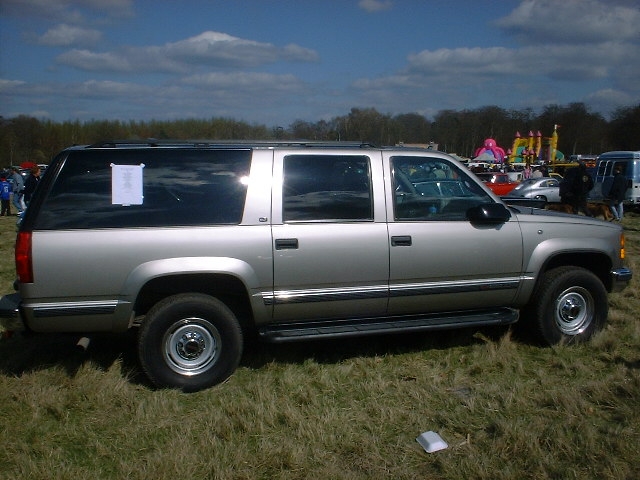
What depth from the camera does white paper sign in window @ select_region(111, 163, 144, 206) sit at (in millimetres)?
4422

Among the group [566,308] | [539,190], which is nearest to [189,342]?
[566,308]

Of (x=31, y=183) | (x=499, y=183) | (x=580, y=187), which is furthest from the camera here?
(x=499, y=183)

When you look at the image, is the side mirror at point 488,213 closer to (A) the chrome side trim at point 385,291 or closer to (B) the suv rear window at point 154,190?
(A) the chrome side trim at point 385,291

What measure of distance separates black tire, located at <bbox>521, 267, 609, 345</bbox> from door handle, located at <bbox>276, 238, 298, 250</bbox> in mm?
2297

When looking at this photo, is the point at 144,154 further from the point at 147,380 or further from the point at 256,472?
the point at 256,472

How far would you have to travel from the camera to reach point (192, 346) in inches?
182

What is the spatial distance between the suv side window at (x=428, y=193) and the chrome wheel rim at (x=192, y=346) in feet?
5.67

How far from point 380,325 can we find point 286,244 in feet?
3.40

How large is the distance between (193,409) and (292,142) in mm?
2228

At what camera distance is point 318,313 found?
15.8ft

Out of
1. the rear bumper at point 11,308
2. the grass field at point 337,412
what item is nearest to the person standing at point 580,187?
the grass field at point 337,412

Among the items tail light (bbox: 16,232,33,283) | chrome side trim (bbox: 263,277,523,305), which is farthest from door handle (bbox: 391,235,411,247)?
tail light (bbox: 16,232,33,283)

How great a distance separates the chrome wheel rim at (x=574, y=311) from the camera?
5.54 m

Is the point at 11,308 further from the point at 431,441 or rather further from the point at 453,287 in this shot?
the point at 453,287
